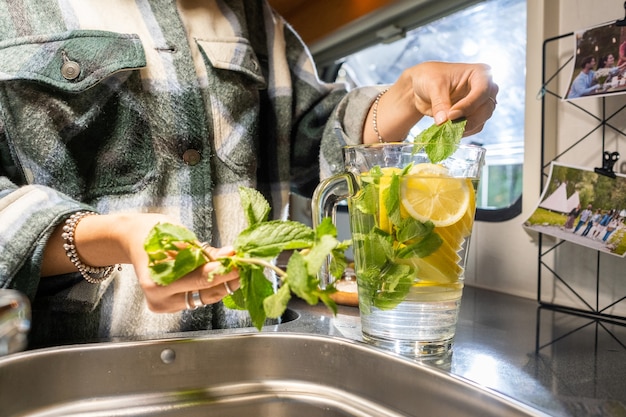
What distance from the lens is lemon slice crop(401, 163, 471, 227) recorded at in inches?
19.9

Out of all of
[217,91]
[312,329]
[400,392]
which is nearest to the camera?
[400,392]

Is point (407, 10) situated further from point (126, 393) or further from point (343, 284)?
point (126, 393)

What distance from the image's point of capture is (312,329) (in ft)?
2.25

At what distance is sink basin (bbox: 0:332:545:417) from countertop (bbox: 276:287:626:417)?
0.04m

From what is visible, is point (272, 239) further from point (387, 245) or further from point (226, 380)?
point (226, 380)

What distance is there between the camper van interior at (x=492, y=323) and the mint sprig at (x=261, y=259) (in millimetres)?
98

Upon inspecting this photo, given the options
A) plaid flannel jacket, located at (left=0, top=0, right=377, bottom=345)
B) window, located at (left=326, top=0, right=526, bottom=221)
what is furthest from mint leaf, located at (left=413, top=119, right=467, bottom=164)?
window, located at (left=326, top=0, right=526, bottom=221)

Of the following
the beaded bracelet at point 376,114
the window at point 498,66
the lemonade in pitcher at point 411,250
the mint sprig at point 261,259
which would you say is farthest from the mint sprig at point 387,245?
the window at point 498,66

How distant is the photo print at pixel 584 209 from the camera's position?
2.75ft

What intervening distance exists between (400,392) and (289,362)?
0.14 m

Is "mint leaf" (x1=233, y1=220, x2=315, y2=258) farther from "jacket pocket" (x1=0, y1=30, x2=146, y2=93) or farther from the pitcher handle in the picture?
"jacket pocket" (x1=0, y1=30, x2=146, y2=93)

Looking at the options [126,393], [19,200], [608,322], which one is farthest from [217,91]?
[608,322]

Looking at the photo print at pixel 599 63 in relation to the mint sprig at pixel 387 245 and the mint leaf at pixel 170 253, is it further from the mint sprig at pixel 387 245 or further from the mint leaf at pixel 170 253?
the mint leaf at pixel 170 253

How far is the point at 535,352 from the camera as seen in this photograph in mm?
659
